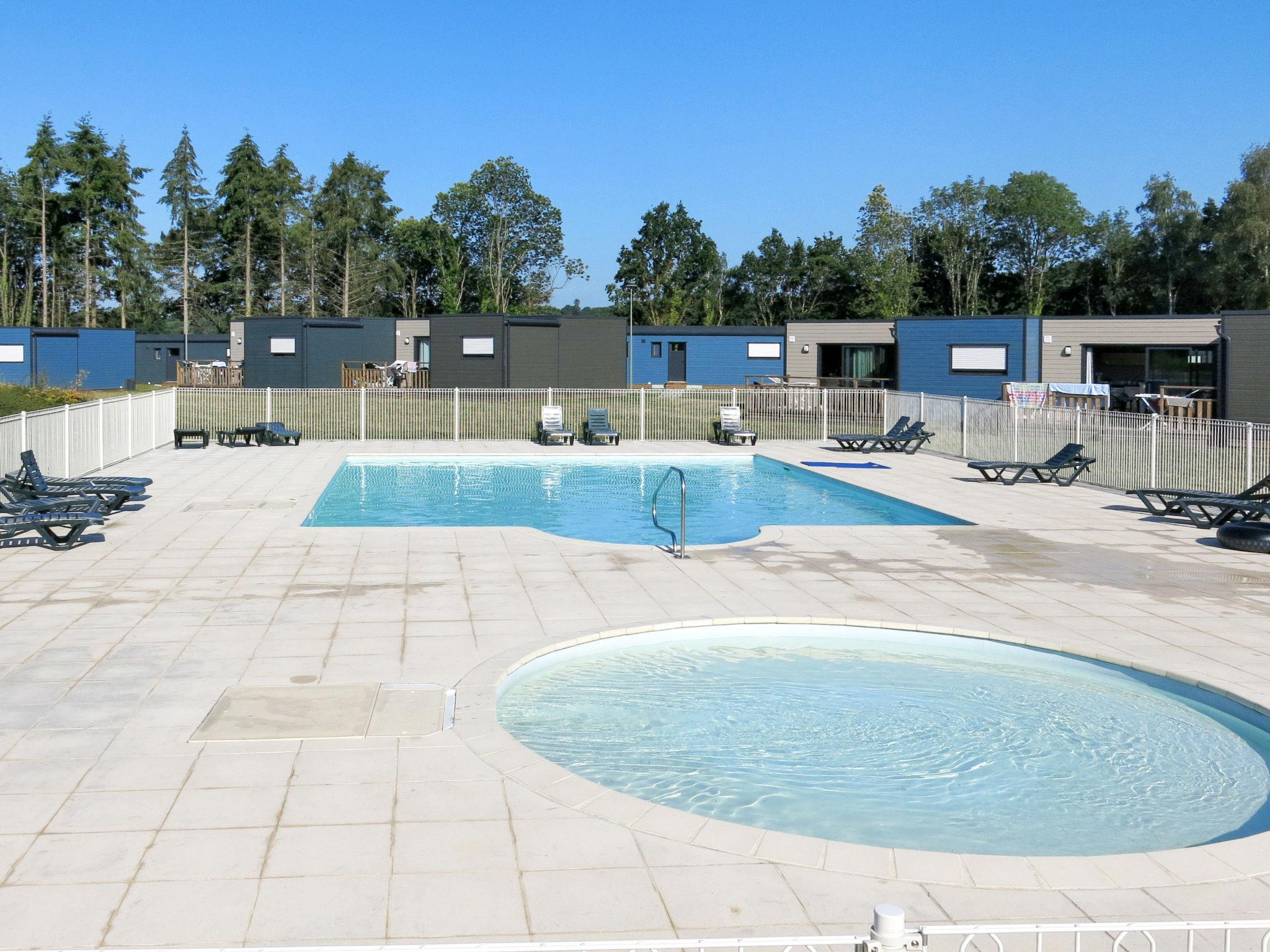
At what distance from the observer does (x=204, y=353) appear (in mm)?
49344

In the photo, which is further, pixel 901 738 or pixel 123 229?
pixel 123 229

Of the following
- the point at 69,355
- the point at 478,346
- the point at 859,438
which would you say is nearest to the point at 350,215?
the point at 69,355

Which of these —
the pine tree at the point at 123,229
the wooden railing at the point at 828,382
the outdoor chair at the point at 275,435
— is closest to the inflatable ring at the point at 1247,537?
the outdoor chair at the point at 275,435

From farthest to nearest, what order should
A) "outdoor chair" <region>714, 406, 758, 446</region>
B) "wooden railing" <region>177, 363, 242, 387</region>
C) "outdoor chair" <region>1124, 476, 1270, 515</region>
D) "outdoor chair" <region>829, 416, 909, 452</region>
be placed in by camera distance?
"wooden railing" <region>177, 363, 242, 387</region>
"outdoor chair" <region>714, 406, 758, 446</region>
"outdoor chair" <region>829, 416, 909, 452</region>
"outdoor chair" <region>1124, 476, 1270, 515</region>

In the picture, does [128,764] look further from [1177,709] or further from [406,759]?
[1177,709]

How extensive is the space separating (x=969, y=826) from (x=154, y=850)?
3445mm

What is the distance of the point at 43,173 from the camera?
56531mm

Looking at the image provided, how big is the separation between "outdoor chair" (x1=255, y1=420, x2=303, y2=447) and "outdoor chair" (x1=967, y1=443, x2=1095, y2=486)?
45.6 ft

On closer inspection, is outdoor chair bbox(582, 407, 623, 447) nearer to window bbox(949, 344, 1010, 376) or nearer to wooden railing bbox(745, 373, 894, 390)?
wooden railing bbox(745, 373, 894, 390)

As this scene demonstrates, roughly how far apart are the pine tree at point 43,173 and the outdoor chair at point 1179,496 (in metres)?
56.2

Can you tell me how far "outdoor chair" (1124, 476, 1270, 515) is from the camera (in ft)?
42.0

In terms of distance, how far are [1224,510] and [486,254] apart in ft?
188

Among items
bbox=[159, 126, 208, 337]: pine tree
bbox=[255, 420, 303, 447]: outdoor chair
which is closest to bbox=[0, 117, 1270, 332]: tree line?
bbox=[159, 126, 208, 337]: pine tree

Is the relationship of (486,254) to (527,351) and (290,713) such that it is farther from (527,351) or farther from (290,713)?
(290,713)
